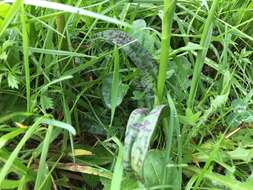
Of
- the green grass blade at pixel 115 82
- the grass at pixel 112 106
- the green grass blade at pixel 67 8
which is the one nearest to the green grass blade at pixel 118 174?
the grass at pixel 112 106

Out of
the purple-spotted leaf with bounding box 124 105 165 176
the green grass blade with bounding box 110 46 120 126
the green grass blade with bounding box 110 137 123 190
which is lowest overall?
the green grass blade with bounding box 110 137 123 190

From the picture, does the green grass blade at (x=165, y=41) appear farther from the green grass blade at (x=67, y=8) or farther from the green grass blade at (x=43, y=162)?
the green grass blade at (x=43, y=162)

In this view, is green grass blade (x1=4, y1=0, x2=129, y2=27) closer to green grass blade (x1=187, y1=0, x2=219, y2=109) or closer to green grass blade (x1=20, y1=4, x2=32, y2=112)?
green grass blade (x1=20, y1=4, x2=32, y2=112)

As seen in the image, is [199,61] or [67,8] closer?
[67,8]

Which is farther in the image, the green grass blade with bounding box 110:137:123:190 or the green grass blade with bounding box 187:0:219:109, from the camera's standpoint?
the green grass blade with bounding box 187:0:219:109

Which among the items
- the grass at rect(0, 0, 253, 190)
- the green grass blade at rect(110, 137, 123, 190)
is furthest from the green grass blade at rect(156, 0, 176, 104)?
the green grass blade at rect(110, 137, 123, 190)

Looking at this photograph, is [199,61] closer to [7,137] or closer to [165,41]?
[165,41]

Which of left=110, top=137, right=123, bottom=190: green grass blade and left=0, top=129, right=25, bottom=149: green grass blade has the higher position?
left=0, top=129, right=25, bottom=149: green grass blade

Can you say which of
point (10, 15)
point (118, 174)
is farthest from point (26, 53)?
point (118, 174)

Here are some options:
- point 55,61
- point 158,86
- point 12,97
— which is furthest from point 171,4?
point 12,97

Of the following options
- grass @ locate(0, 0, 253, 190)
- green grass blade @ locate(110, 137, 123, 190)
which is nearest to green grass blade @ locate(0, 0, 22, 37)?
grass @ locate(0, 0, 253, 190)
